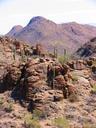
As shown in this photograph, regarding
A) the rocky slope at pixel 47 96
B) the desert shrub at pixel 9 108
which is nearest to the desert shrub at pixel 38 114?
the rocky slope at pixel 47 96

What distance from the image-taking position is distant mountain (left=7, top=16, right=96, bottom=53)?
146750 mm

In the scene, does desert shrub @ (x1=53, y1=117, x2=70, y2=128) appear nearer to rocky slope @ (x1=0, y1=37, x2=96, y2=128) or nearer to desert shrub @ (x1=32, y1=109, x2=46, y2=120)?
rocky slope @ (x1=0, y1=37, x2=96, y2=128)

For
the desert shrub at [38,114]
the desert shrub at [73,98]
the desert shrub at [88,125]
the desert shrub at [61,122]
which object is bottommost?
the desert shrub at [88,125]

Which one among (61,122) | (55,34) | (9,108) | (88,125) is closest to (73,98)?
(61,122)

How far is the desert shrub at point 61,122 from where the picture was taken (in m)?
26.9

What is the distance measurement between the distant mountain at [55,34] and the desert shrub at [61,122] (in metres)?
111

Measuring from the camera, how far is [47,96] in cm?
2925

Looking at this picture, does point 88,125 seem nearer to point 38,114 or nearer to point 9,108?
point 38,114

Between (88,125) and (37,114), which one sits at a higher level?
(37,114)

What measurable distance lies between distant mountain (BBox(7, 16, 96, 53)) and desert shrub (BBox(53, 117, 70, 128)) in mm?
111345

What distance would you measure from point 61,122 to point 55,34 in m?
126

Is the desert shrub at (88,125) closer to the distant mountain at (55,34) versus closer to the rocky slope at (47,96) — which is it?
the rocky slope at (47,96)

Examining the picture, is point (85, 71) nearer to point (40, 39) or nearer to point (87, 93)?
point (87, 93)

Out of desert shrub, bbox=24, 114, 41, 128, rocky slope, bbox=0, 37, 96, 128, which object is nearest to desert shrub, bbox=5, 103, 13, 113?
rocky slope, bbox=0, 37, 96, 128
